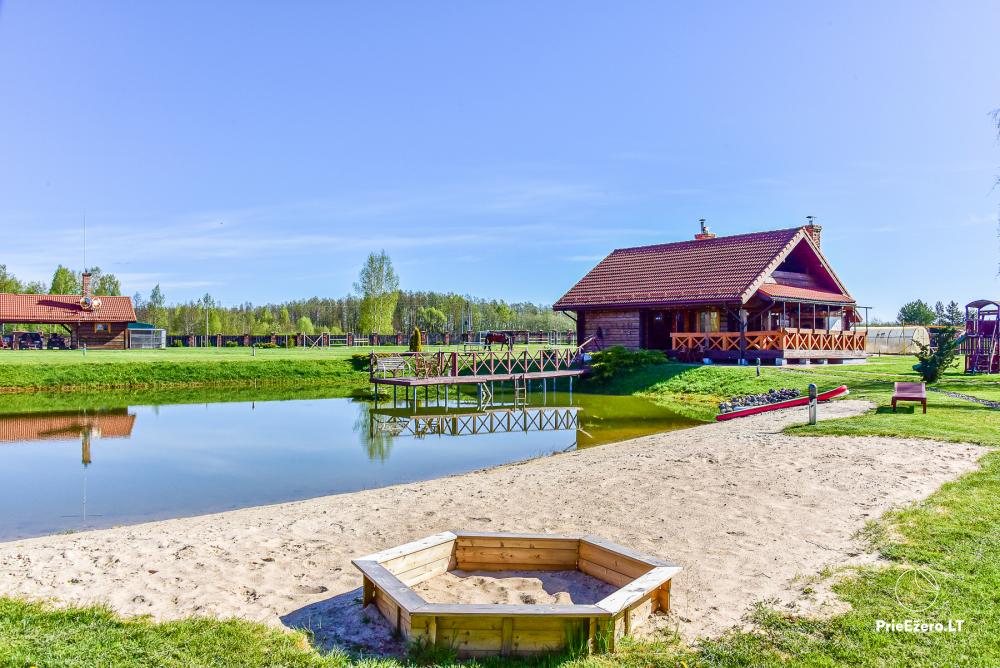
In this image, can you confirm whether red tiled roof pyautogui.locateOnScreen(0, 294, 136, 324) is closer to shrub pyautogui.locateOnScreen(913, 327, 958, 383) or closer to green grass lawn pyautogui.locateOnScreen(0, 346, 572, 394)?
green grass lawn pyautogui.locateOnScreen(0, 346, 572, 394)

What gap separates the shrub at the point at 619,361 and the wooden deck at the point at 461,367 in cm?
86

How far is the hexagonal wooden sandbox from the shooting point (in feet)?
13.2

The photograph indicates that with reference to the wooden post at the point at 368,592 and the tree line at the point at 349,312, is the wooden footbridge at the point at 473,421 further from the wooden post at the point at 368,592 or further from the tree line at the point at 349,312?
the tree line at the point at 349,312

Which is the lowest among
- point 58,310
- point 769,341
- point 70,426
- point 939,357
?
point 70,426

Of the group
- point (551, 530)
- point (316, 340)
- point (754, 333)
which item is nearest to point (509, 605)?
point (551, 530)

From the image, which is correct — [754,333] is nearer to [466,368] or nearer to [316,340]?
[466,368]

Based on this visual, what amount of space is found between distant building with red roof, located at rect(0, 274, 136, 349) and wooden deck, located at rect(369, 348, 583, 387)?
27.2 meters

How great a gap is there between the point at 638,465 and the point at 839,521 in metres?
3.62

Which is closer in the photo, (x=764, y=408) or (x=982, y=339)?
(x=764, y=408)

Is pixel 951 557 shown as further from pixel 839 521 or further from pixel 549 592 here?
pixel 549 592

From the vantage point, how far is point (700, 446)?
11.3m

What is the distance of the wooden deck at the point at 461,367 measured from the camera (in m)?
23.6

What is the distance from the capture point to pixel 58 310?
1757 inches

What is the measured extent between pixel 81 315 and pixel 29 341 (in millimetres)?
3915
